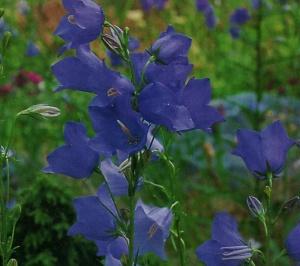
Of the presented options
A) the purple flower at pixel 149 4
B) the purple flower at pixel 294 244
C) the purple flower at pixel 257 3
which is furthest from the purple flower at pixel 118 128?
the purple flower at pixel 149 4

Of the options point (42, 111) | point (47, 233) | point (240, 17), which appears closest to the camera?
point (42, 111)

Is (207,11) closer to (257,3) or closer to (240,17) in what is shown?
(240,17)

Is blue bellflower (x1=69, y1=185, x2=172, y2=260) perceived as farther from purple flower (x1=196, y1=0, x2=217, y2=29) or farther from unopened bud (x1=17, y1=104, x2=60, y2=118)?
purple flower (x1=196, y1=0, x2=217, y2=29)

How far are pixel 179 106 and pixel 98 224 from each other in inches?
11.5

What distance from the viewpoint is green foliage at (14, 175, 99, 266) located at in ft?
7.85

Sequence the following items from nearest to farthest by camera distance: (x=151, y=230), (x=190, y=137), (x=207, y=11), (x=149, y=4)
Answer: (x=151, y=230), (x=149, y=4), (x=190, y=137), (x=207, y=11)

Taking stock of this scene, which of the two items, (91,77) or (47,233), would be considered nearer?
(91,77)

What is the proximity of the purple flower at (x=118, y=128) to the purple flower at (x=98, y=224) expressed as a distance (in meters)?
0.17

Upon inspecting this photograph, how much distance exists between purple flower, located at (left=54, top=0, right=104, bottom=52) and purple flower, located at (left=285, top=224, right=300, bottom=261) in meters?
0.52

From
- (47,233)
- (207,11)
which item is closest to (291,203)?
(47,233)

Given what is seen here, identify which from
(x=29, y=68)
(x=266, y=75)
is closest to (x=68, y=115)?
(x=29, y=68)

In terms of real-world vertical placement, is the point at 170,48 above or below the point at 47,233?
above

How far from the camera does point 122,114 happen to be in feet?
5.17

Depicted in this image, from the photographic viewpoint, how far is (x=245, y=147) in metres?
1.82
